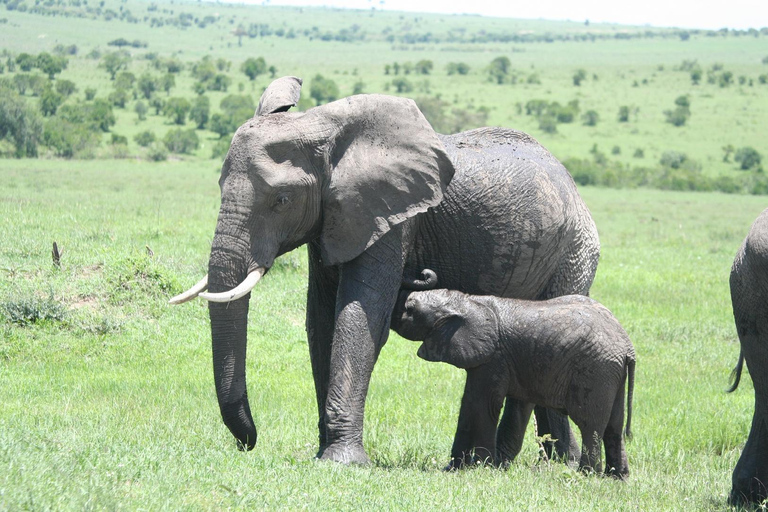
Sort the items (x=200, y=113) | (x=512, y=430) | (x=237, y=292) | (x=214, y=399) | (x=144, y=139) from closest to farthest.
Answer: (x=237, y=292), (x=512, y=430), (x=214, y=399), (x=144, y=139), (x=200, y=113)

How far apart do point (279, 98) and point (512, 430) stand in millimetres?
2900

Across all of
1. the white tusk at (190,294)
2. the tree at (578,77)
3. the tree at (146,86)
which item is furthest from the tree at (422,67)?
the white tusk at (190,294)

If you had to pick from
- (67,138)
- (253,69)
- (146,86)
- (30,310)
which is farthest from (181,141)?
(253,69)

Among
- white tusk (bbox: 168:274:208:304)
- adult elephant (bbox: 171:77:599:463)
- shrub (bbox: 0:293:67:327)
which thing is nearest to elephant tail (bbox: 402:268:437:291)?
adult elephant (bbox: 171:77:599:463)

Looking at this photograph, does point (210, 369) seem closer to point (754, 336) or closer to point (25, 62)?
point (754, 336)

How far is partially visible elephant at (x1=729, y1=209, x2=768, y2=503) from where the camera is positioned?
6.04 metres

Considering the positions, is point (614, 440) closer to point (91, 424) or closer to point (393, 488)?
point (393, 488)

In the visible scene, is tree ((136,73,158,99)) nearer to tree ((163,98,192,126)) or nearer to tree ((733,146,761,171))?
tree ((163,98,192,126))

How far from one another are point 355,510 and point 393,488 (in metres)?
0.64

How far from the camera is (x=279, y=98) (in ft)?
23.6

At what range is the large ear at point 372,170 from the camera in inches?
271

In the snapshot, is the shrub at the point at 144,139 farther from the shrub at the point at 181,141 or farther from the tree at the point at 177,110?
the tree at the point at 177,110

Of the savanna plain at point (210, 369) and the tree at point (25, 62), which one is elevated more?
the savanna plain at point (210, 369)

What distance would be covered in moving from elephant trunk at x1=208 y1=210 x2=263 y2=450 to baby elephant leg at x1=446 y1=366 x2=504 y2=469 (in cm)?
139
